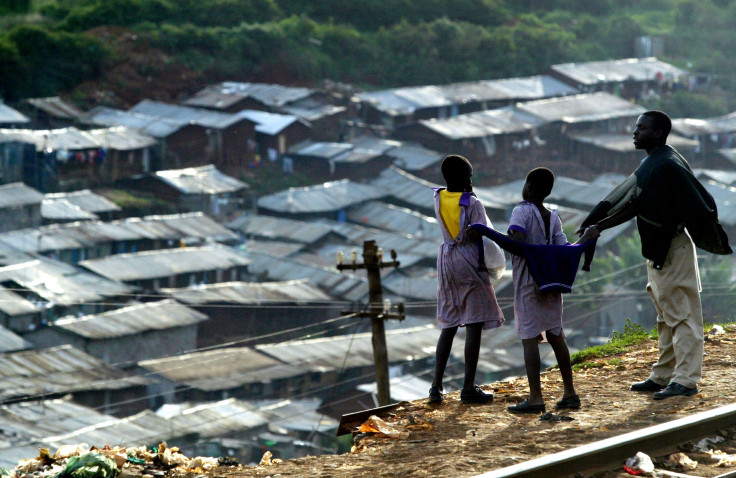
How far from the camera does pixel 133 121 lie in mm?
34312

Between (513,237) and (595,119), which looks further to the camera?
(595,119)

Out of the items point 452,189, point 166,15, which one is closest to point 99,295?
point 452,189

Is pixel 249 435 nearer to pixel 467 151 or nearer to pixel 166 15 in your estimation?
pixel 467 151

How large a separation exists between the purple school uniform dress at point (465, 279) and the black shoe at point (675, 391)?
92cm

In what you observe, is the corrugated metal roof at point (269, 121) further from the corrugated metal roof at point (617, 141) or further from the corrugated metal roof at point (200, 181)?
the corrugated metal roof at point (617, 141)

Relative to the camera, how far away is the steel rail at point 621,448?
3.69 m

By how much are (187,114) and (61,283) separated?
47.5 ft

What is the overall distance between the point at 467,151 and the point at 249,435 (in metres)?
21.0

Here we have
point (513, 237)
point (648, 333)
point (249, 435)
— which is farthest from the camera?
point (249, 435)

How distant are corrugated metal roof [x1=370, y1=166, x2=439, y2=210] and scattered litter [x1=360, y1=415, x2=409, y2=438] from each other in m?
25.3

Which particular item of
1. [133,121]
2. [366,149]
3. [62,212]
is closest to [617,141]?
[366,149]

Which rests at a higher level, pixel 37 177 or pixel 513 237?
pixel 513 237

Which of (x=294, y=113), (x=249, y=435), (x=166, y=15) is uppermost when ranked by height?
(x=166, y=15)

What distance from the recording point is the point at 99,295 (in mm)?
21703
